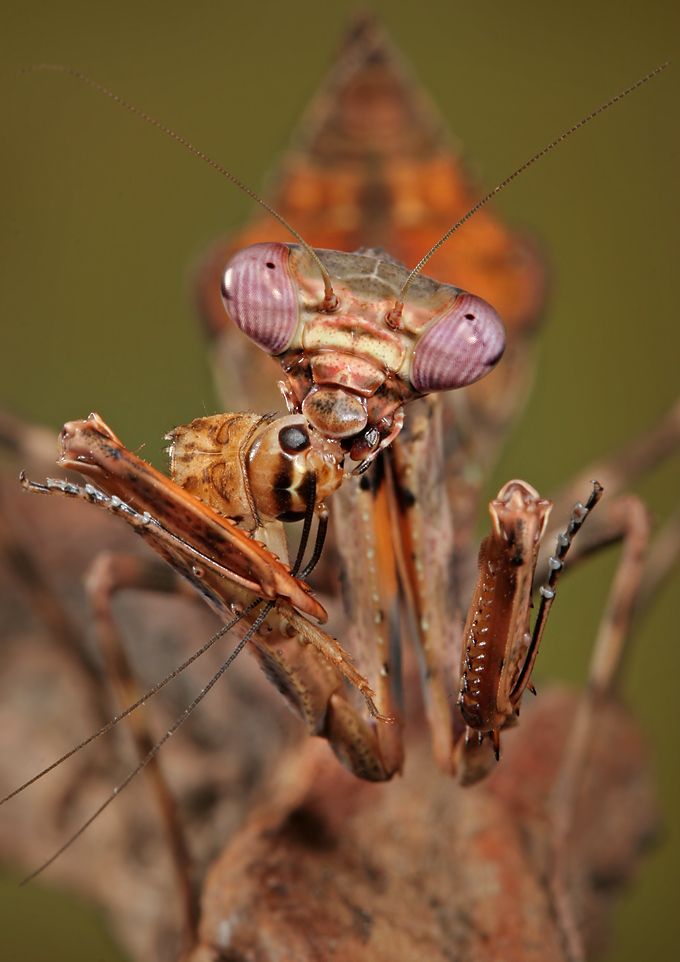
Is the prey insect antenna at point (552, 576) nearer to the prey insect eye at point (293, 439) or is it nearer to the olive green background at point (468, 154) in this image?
the prey insect eye at point (293, 439)

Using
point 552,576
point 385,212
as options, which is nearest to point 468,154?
point 385,212

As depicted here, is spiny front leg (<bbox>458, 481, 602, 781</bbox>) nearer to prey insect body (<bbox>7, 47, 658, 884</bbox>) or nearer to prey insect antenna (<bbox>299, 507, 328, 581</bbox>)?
prey insect body (<bbox>7, 47, 658, 884</bbox>)

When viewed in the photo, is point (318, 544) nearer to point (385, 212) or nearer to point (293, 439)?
point (293, 439)

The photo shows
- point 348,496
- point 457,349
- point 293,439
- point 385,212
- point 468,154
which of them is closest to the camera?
point 293,439

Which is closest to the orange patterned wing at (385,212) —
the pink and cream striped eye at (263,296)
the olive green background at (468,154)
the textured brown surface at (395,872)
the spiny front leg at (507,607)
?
the olive green background at (468,154)

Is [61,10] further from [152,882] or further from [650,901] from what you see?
[650,901]

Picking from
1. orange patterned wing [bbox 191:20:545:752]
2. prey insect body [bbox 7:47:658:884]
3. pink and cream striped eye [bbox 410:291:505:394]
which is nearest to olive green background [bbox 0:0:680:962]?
orange patterned wing [bbox 191:20:545:752]
